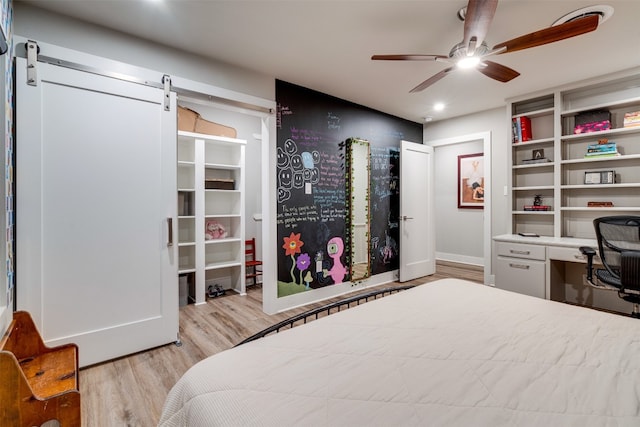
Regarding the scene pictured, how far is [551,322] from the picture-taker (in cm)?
135

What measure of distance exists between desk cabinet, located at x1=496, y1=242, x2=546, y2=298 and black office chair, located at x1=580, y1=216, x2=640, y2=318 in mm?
599

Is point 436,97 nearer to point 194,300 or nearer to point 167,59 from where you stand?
point 167,59

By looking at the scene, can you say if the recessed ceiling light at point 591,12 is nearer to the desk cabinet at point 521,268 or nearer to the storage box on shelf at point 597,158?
the storage box on shelf at point 597,158

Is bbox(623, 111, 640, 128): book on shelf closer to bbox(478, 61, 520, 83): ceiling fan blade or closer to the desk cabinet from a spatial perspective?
the desk cabinet

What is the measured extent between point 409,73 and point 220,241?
2.87 metres

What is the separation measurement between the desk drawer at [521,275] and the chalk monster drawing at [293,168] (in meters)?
2.29

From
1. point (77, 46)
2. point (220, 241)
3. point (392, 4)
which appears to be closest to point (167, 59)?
point (77, 46)

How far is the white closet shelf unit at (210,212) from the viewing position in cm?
353

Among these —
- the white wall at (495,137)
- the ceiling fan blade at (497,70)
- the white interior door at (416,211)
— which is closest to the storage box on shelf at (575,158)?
the white wall at (495,137)

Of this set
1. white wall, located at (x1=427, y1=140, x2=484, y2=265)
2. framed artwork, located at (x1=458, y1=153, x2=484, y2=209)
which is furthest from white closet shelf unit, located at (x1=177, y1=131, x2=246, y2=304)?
framed artwork, located at (x1=458, y1=153, x2=484, y2=209)

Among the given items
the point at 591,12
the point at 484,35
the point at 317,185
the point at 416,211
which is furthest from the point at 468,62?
the point at 416,211

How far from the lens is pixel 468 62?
2.12 m

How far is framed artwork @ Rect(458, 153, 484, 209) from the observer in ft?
17.7

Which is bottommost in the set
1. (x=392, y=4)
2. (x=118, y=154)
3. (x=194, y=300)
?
(x=194, y=300)
